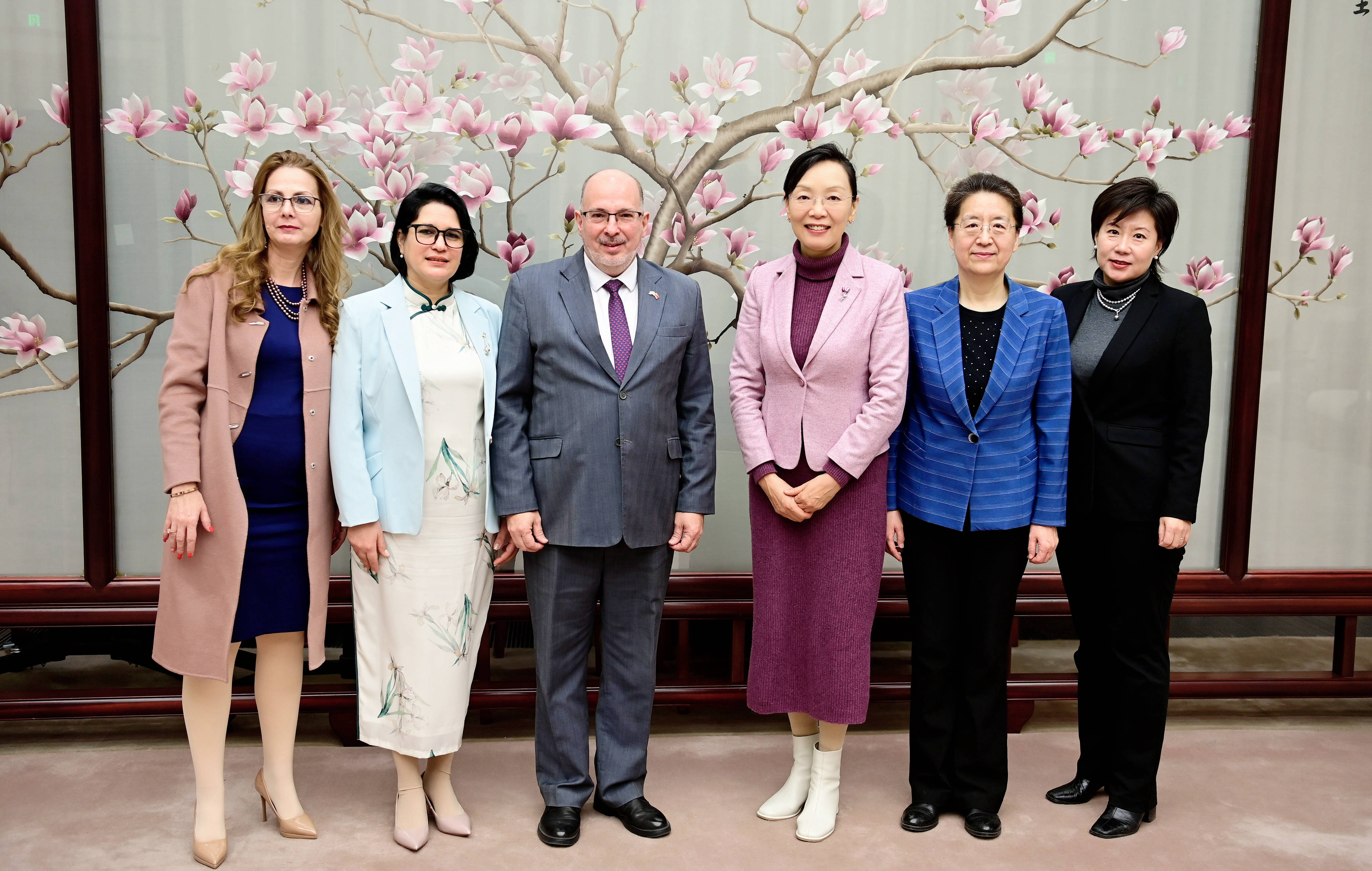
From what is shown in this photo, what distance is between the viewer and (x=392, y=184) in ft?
8.80

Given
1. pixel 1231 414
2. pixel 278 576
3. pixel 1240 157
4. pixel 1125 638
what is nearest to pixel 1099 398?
pixel 1125 638

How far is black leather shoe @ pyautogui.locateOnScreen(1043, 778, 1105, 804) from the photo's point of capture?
248 cm

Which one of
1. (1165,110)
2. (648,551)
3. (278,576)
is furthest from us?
(1165,110)

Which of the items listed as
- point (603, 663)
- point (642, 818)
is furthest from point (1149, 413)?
point (642, 818)

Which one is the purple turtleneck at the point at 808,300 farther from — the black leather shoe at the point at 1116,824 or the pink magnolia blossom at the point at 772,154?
the black leather shoe at the point at 1116,824

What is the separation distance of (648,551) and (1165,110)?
81.4 inches

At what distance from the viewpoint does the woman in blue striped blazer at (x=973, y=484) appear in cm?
220

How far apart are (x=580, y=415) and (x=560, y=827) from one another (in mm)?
957

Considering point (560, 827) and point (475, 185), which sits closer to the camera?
point (560, 827)

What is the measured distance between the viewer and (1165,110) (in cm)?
291

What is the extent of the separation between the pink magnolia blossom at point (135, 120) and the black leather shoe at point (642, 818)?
2109mm

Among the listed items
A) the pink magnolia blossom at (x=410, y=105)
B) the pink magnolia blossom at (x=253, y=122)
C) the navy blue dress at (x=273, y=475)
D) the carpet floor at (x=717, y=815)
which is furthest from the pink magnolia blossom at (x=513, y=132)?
the carpet floor at (x=717, y=815)

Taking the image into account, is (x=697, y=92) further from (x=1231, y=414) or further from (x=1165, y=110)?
(x=1231, y=414)

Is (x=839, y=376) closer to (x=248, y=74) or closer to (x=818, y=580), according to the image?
(x=818, y=580)
